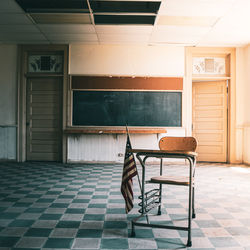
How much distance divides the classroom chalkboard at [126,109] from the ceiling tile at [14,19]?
2233 millimetres

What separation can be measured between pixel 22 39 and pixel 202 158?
5922 mm

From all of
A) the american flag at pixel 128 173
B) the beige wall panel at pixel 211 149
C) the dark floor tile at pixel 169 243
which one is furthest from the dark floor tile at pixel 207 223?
the beige wall panel at pixel 211 149

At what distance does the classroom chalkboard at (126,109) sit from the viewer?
24.6ft

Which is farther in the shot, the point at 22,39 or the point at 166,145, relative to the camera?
the point at 22,39

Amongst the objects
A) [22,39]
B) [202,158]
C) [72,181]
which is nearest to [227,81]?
[202,158]

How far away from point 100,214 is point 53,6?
421 centimetres

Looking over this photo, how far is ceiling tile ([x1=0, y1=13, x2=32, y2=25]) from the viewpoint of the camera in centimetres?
579

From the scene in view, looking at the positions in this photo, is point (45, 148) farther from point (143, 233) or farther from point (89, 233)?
point (143, 233)

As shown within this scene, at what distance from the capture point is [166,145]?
3162 millimetres

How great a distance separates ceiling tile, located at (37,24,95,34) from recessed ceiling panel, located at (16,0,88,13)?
2.31ft

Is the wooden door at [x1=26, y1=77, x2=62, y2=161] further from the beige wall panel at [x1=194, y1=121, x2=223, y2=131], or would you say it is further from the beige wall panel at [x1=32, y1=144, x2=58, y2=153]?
the beige wall panel at [x1=194, y1=121, x2=223, y2=131]

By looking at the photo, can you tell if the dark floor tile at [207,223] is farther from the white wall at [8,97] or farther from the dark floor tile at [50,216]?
the white wall at [8,97]

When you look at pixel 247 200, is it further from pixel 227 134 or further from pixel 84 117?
pixel 84 117

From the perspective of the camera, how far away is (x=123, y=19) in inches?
235
